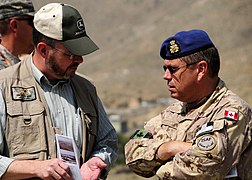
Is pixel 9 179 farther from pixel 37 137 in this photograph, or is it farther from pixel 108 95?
pixel 108 95

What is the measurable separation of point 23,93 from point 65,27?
0.51 m

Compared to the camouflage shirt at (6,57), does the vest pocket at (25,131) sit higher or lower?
lower

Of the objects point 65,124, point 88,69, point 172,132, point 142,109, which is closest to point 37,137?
point 65,124

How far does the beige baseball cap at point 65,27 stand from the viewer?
4590mm

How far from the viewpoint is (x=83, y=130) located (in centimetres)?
468

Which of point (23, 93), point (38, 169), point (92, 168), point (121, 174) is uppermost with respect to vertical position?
point (23, 93)

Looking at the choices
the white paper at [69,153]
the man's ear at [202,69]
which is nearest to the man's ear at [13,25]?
the white paper at [69,153]

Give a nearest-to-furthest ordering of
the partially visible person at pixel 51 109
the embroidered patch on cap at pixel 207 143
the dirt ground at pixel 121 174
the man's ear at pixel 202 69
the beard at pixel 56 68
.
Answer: the embroidered patch on cap at pixel 207 143 → the partially visible person at pixel 51 109 → the man's ear at pixel 202 69 → the beard at pixel 56 68 → the dirt ground at pixel 121 174

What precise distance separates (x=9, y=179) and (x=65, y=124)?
1.70 ft

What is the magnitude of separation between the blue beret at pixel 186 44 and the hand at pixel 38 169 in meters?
1.00

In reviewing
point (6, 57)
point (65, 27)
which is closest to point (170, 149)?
point (65, 27)

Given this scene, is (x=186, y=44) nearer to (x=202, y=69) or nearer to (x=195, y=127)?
(x=202, y=69)

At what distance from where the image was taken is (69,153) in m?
4.46

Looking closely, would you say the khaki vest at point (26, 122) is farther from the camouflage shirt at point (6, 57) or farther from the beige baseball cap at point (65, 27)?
the camouflage shirt at point (6, 57)
